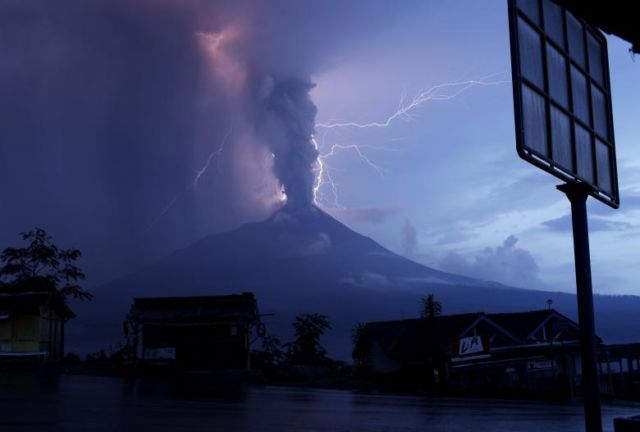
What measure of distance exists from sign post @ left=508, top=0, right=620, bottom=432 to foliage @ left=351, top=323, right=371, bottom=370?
141 feet

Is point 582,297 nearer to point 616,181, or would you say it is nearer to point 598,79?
point 616,181

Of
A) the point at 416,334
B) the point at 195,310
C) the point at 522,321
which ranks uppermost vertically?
the point at 195,310

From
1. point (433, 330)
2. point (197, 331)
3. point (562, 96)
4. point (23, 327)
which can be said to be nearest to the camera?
point (562, 96)

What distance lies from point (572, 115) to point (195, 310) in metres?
36.4

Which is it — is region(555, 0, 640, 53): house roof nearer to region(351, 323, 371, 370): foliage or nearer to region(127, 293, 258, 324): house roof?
region(127, 293, 258, 324): house roof

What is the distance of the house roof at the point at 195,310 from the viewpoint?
41.8 meters

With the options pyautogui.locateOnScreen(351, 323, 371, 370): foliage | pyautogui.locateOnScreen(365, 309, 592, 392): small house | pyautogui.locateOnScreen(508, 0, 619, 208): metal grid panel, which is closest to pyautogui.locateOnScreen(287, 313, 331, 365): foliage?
pyautogui.locateOnScreen(351, 323, 371, 370): foliage

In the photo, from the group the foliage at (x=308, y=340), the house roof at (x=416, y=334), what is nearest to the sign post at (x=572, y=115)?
the house roof at (x=416, y=334)

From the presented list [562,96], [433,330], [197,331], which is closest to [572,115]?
[562,96]

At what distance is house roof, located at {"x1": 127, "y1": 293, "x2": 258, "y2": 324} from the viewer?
41.8m

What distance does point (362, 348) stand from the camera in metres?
52.2

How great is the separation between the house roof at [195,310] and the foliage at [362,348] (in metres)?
11.8

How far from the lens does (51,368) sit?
121 ft

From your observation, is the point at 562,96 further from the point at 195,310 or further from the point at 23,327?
the point at 23,327
